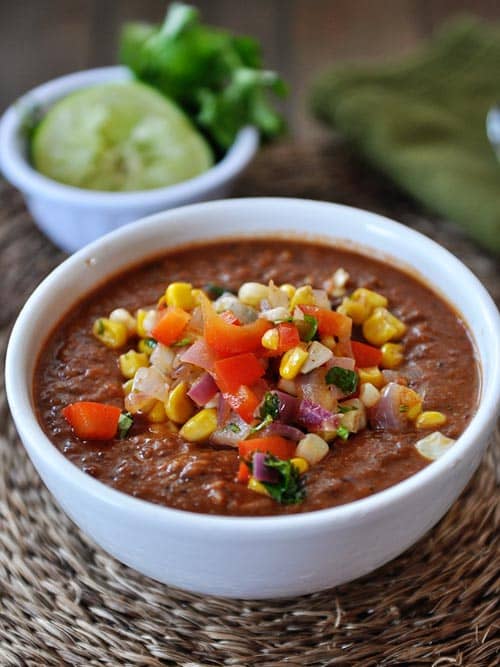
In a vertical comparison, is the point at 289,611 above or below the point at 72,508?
below

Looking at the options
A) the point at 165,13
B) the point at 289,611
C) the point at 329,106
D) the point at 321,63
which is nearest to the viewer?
the point at 289,611

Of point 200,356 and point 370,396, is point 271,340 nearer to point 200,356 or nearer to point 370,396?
point 200,356

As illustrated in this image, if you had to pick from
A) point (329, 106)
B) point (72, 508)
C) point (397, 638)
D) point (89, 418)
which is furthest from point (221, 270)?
point (329, 106)

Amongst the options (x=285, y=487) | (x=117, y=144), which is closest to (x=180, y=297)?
(x=285, y=487)

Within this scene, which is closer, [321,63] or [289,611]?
[289,611]

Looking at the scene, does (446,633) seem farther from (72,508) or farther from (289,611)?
(72,508)

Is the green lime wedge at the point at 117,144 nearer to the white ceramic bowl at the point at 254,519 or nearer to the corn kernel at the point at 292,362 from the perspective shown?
the white ceramic bowl at the point at 254,519
